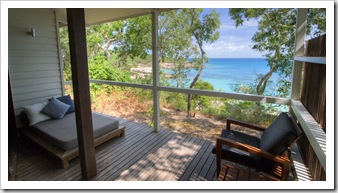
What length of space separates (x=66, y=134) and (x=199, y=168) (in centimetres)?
205

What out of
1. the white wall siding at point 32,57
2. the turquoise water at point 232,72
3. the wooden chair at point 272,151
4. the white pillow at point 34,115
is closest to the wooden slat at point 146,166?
the wooden chair at point 272,151

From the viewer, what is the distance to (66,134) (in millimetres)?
2777

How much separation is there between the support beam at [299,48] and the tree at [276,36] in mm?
1247

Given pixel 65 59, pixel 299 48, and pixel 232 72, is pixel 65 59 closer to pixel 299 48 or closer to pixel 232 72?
pixel 232 72

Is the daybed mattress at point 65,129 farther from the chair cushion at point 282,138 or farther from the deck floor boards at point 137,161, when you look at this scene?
the chair cushion at point 282,138

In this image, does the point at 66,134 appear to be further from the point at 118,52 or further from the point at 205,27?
the point at 118,52

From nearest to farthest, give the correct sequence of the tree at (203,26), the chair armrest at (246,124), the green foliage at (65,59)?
the chair armrest at (246,124) → the tree at (203,26) → the green foliage at (65,59)

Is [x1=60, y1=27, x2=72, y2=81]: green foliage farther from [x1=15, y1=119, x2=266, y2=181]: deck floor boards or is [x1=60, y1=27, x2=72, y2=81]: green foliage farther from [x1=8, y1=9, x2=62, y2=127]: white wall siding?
[x1=15, y1=119, x2=266, y2=181]: deck floor boards

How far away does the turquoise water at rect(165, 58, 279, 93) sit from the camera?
4258 millimetres

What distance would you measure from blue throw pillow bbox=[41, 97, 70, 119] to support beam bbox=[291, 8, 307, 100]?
391 cm

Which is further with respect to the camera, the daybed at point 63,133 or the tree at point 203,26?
the tree at point 203,26

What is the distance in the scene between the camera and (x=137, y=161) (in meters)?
2.71

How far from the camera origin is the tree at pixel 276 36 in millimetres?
3422

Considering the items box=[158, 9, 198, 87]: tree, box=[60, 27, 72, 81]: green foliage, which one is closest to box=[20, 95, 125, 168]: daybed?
box=[158, 9, 198, 87]: tree
